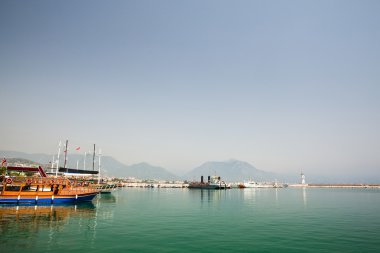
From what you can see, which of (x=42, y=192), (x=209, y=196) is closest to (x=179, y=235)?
(x=42, y=192)

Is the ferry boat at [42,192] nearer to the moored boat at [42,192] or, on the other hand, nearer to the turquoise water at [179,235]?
the moored boat at [42,192]

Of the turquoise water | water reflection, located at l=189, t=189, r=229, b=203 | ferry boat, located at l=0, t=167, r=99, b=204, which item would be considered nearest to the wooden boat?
ferry boat, located at l=0, t=167, r=99, b=204

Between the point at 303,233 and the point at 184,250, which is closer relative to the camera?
the point at 184,250

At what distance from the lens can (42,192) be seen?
5338cm

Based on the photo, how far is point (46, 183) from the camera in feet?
181

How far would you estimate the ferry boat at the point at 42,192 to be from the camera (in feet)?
165

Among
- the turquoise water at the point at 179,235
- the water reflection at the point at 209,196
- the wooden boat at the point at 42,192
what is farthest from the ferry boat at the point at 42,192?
the water reflection at the point at 209,196

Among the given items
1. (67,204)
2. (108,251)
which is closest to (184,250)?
(108,251)

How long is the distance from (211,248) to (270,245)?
624 centimetres

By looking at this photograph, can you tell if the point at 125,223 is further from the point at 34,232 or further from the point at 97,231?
the point at 34,232

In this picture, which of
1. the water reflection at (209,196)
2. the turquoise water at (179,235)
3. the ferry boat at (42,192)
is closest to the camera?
the turquoise water at (179,235)

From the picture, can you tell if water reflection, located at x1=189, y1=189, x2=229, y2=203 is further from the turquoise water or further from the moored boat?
the turquoise water

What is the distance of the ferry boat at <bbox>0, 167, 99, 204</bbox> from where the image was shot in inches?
1986

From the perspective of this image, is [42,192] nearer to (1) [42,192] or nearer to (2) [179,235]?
(1) [42,192]
